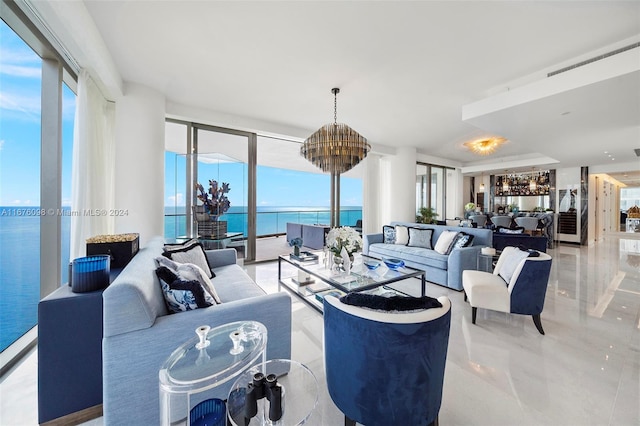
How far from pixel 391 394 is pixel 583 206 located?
409 inches

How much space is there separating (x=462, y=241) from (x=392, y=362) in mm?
3401

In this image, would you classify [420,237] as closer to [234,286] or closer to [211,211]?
[234,286]

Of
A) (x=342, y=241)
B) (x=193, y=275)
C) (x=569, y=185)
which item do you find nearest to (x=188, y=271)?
(x=193, y=275)

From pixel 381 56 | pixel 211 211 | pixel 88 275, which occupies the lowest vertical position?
pixel 88 275

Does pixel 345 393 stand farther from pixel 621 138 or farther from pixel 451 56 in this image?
pixel 621 138

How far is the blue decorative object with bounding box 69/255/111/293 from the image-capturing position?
1421 millimetres

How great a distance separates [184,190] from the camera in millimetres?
4297

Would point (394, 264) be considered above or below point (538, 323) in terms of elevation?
above

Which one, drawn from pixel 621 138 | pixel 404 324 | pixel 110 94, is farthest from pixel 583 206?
pixel 110 94

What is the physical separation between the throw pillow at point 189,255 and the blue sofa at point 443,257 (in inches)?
128

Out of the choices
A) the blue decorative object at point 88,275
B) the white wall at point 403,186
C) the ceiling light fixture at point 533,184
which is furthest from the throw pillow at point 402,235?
the ceiling light fixture at point 533,184

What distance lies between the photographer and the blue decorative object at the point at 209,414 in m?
1.00

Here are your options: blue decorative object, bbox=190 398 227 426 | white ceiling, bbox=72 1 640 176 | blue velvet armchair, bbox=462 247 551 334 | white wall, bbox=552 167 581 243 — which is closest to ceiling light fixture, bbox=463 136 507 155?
white ceiling, bbox=72 1 640 176

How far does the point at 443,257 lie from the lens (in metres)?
3.86
